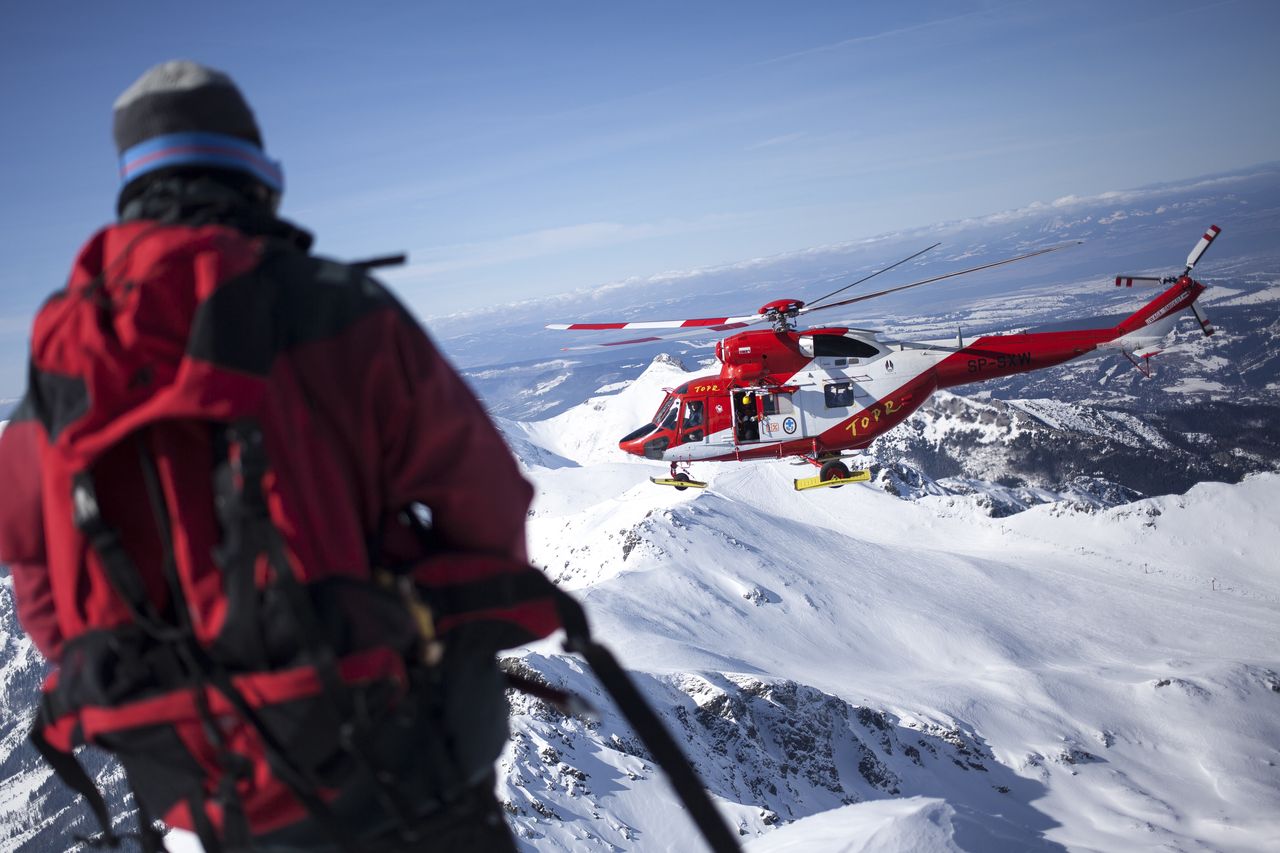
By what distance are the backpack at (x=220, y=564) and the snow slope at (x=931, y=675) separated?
78.6ft

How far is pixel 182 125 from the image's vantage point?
7.63ft

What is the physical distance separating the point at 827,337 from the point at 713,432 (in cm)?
406

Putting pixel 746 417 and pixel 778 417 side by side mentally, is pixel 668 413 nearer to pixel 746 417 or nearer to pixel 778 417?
pixel 746 417

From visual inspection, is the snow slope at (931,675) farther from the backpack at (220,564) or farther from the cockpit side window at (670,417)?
the backpack at (220,564)

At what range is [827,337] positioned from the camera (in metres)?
20.2

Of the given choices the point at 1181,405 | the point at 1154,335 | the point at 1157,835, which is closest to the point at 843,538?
the point at 1157,835

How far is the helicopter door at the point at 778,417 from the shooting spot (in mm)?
20625

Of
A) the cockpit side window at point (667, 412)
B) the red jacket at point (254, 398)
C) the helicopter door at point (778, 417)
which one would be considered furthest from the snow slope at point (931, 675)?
the red jacket at point (254, 398)

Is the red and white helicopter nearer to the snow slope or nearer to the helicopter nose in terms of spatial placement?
the helicopter nose

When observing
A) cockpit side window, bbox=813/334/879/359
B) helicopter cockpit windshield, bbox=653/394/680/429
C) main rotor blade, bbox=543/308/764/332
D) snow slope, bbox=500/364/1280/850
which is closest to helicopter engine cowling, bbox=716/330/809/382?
cockpit side window, bbox=813/334/879/359

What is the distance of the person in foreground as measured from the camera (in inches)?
74.9

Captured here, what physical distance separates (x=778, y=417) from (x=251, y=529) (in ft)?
63.8

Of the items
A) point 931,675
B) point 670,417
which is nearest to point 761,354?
point 670,417

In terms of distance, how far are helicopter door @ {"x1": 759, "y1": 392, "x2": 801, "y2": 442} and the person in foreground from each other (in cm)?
1876
